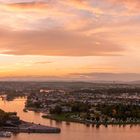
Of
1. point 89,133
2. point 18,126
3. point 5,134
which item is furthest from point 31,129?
point 89,133

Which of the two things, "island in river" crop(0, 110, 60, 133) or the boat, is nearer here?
the boat

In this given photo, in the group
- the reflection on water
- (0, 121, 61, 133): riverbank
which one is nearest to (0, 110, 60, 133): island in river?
(0, 121, 61, 133): riverbank

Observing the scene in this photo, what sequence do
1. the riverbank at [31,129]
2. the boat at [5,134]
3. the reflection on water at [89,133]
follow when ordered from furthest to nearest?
the riverbank at [31,129]
the boat at [5,134]
the reflection on water at [89,133]

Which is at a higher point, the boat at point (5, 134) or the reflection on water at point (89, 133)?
the boat at point (5, 134)

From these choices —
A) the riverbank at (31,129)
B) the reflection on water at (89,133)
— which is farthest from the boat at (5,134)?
the riverbank at (31,129)

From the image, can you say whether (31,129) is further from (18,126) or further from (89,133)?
(89,133)

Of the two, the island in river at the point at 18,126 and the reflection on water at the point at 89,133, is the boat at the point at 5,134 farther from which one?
the island in river at the point at 18,126

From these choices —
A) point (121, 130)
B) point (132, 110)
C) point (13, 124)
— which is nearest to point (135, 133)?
point (121, 130)

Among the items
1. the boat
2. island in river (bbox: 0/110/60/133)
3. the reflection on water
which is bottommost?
the reflection on water

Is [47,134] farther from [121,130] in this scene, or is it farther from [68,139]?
[121,130]

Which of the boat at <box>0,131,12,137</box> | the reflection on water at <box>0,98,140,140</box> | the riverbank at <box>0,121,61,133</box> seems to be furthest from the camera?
the riverbank at <box>0,121,61,133</box>

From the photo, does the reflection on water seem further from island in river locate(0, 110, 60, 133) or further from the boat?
island in river locate(0, 110, 60, 133)
